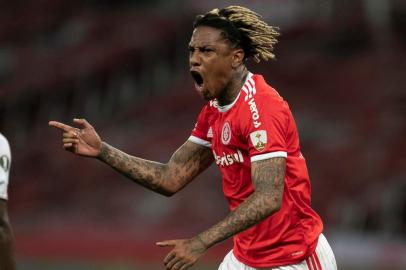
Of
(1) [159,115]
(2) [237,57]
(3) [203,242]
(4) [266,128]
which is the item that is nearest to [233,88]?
(2) [237,57]

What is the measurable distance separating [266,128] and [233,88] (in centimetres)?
38

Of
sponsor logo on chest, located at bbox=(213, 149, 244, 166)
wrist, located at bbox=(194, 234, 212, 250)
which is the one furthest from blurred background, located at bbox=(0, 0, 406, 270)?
wrist, located at bbox=(194, 234, 212, 250)

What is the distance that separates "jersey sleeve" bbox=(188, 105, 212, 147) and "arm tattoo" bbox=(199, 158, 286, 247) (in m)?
0.78

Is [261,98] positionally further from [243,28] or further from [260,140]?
[243,28]

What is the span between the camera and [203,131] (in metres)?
5.59

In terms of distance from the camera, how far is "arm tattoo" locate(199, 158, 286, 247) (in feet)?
15.7

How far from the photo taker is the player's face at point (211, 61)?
5102mm

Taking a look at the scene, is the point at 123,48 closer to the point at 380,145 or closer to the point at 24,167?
the point at 24,167

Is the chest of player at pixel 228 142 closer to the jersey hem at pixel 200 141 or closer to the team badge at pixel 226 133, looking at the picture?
the team badge at pixel 226 133

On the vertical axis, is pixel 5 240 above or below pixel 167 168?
below

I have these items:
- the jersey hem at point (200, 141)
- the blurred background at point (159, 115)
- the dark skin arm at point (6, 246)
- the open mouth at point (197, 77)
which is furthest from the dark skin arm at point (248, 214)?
the blurred background at point (159, 115)

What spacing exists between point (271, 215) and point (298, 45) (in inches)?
464

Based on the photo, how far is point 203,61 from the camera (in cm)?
509

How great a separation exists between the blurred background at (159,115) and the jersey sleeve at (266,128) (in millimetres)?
6077
